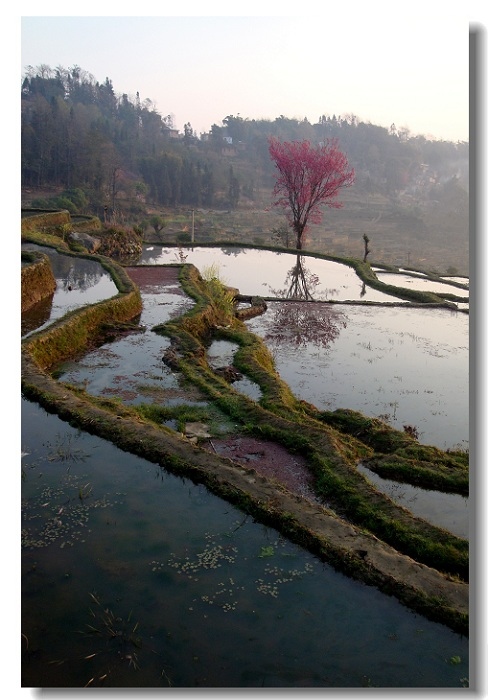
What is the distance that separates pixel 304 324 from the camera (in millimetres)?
17984

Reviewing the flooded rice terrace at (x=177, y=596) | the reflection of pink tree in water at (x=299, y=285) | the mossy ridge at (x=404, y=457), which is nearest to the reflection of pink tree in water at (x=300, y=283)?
the reflection of pink tree in water at (x=299, y=285)

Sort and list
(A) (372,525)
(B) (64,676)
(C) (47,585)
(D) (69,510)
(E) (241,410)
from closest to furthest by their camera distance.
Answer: (B) (64,676)
(C) (47,585)
(D) (69,510)
(A) (372,525)
(E) (241,410)

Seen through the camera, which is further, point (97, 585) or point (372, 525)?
point (372, 525)

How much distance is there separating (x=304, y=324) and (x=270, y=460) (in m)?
10.3

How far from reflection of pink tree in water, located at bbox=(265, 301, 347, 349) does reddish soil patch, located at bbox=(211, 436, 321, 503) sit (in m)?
7.21

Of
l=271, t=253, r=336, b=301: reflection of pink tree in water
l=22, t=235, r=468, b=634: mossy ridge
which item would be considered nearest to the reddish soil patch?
l=22, t=235, r=468, b=634: mossy ridge

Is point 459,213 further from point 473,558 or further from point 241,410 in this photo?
point 473,558

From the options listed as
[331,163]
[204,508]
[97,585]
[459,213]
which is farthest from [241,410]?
[459,213]

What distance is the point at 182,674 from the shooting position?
4.11 m

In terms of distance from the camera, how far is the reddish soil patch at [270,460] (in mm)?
7532

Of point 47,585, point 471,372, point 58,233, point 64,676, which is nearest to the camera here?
point 471,372

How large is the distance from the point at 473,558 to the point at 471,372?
115 centimetres

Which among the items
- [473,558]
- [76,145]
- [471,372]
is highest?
[76,145]

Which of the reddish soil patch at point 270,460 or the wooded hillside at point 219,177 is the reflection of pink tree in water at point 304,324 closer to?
the reddish soil patch at point 270,460
